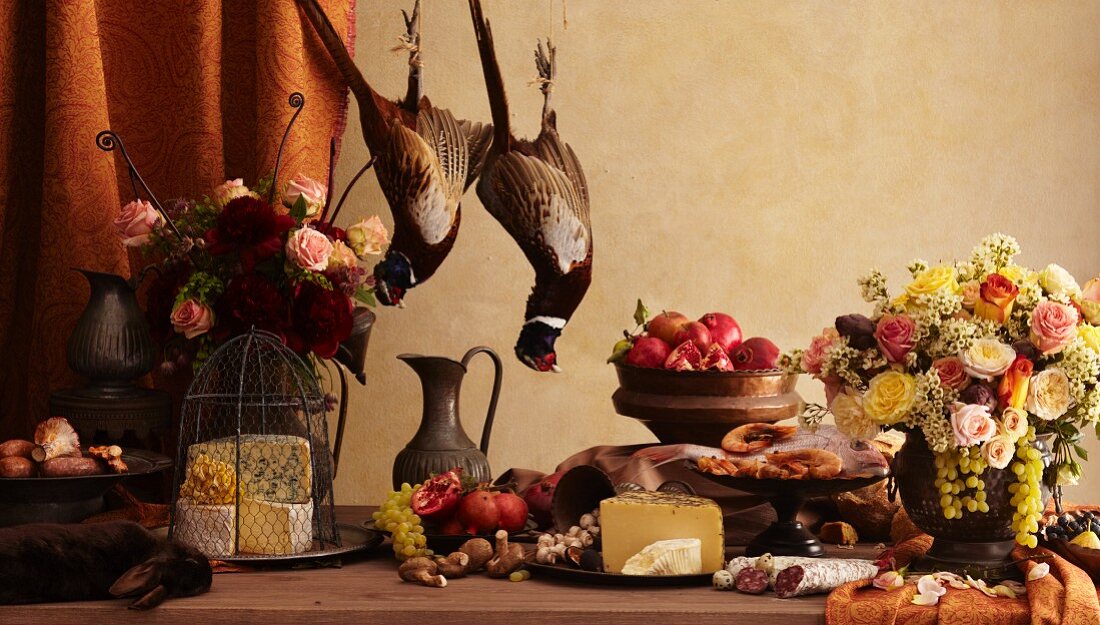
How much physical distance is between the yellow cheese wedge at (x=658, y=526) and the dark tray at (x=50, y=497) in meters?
0.65

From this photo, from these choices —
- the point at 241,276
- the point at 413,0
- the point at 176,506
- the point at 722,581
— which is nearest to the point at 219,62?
the point at 413,0

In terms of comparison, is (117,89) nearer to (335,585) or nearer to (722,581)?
(335,585)

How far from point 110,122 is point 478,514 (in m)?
1.03

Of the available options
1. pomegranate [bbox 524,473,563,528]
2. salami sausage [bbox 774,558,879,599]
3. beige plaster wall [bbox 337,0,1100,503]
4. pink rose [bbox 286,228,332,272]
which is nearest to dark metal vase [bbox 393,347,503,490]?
pomegranate [bbox 524,473,563,528]

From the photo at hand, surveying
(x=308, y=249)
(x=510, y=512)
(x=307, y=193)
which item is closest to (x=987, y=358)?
(x=510, y=512)

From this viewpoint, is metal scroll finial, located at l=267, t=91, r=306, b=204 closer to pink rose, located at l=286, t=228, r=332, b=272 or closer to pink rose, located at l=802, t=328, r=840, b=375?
pink rose, located at l=286, t=228, r=332, b=272

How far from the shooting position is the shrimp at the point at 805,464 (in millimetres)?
1428

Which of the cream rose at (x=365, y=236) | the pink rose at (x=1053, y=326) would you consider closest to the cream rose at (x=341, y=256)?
the cream rose at (x=365, y=236)

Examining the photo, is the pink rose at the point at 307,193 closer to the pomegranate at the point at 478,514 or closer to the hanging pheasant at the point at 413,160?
the hanging pheasant at the point at 413,160

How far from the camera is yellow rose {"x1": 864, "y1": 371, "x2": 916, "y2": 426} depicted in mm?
1287

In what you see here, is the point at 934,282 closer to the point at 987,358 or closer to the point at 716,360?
the point at 987,358

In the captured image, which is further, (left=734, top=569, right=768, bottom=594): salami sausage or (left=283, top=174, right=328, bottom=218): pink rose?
(left=283, top=174, right=328, bottom=218): pink rose

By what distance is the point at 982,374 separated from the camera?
4.14 feet

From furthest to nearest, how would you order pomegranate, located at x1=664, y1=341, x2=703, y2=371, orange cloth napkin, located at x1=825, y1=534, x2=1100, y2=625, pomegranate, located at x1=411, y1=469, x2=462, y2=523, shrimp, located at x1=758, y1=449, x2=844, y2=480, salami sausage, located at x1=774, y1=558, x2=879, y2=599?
pomegranate, located at x1=664, y1=341, x2=703, y2=371 < pomegranate, located at x1=411, y1=469, x2=462, y2=523 < shrimp, located at x1=758, y1=449, x2=844, y2=480 < salami sausage, located at x1=774, y1=558, x2=879, y2=599 < orange cloth napkin, located at x1=825, y1=534, x2=1100, y2=625
